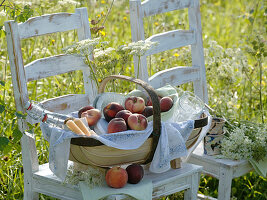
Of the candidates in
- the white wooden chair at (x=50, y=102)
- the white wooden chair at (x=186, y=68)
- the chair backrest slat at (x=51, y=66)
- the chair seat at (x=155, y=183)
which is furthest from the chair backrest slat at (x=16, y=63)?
the white wooden chair at (x=186, y=68)

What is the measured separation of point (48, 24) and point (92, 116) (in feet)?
1.91

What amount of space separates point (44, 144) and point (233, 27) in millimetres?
3078

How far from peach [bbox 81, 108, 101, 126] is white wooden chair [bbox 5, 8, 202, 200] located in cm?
26

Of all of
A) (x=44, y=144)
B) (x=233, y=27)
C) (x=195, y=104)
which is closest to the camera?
(x=195, y=104)

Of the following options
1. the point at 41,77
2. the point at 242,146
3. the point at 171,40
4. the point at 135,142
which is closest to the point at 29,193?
the point at 41,77

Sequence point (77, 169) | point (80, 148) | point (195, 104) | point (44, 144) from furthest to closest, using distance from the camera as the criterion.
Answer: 1. point (44, 144)
2. point (195, 104)
3. point (77, 169)
4. point (80, 148)

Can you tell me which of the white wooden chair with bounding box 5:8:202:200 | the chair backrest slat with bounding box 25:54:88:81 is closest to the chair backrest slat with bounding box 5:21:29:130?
the white wooden chair with bounding box 5:8:202:200

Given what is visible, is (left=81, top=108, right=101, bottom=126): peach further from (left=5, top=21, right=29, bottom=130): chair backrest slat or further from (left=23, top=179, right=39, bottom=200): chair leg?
(left=23, top=179, right=39, bottom=200): chair leg

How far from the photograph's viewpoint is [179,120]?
2.09 m

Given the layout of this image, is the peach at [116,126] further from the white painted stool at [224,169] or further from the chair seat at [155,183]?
the white painted stool at [224,169]

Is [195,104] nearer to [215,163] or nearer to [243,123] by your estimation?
[215,163]

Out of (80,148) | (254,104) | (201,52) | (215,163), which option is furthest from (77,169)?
(254,104)

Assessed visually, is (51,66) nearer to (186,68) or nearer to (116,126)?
(116,126)

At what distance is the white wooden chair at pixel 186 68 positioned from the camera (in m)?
2.31
